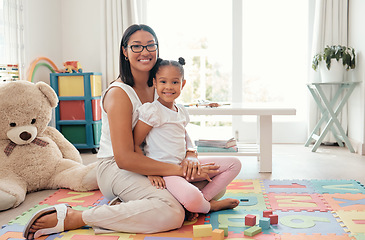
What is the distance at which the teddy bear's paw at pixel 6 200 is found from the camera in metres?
1.95

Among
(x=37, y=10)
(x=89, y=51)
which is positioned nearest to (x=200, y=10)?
(x=89, y=51)

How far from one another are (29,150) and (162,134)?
1033mm

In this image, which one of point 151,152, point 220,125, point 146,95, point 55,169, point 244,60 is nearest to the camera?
point 151,152

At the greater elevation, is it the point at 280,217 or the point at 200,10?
the point at 200,10

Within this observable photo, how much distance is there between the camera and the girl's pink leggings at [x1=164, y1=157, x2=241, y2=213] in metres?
1.67

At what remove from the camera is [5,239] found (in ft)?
5.23

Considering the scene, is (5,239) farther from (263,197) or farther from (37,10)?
(37,10)

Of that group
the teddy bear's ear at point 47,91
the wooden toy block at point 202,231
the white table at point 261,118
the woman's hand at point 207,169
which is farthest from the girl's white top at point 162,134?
the teddy bear's ear at point 47,91

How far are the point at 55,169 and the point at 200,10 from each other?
2.68 m

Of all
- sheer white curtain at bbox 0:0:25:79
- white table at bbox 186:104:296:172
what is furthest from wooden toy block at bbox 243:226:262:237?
sheer white curtain at bbox 0:0:25:79

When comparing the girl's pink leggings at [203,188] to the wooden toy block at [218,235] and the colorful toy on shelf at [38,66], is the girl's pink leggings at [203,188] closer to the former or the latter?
the wooden toy block at [218,235]

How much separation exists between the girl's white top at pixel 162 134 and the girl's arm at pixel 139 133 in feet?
0.07

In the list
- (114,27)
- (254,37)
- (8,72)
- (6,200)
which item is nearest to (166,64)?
(6,200)

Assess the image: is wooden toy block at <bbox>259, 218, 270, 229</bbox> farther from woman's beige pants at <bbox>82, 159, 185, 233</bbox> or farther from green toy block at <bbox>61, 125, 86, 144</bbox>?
green toy block at <bbox>61, 125, 86, 144</bbox>
